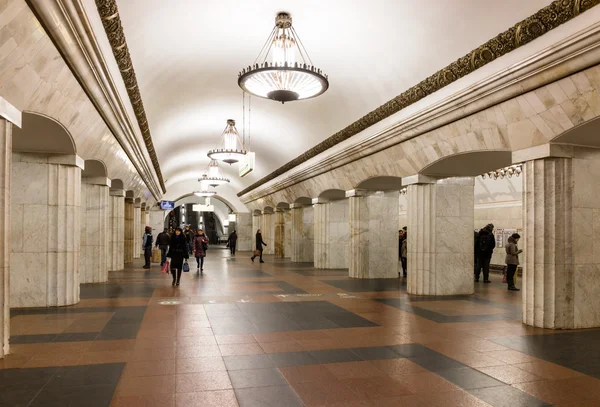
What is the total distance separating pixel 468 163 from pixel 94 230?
27.5 ft

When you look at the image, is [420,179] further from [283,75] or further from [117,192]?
[117,192]

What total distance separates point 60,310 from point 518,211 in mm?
12025

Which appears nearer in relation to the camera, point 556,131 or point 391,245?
point 556,131

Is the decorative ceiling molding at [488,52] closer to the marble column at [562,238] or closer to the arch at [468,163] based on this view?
the arch at [468,163]

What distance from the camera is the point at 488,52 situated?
6.91 m

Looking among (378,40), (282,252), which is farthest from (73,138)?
(282,252)

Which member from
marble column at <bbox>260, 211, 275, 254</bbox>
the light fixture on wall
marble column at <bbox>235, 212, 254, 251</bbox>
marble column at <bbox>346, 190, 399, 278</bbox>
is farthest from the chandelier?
marble column at <bbox>235, 212, 254, 251</bbox>

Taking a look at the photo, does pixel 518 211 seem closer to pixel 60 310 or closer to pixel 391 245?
pixel 391 245

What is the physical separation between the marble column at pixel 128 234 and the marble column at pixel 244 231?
474 inches

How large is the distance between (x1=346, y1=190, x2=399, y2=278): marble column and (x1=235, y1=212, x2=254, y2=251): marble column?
1852cm

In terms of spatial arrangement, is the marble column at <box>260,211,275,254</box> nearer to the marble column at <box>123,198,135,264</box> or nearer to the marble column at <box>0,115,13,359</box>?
the marble column at <box>123,198,135,264</box>

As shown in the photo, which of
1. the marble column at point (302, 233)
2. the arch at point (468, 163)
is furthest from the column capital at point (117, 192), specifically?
the arch at point (468, 163)

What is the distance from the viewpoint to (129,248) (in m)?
18.7

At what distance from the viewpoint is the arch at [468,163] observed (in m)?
8.22
